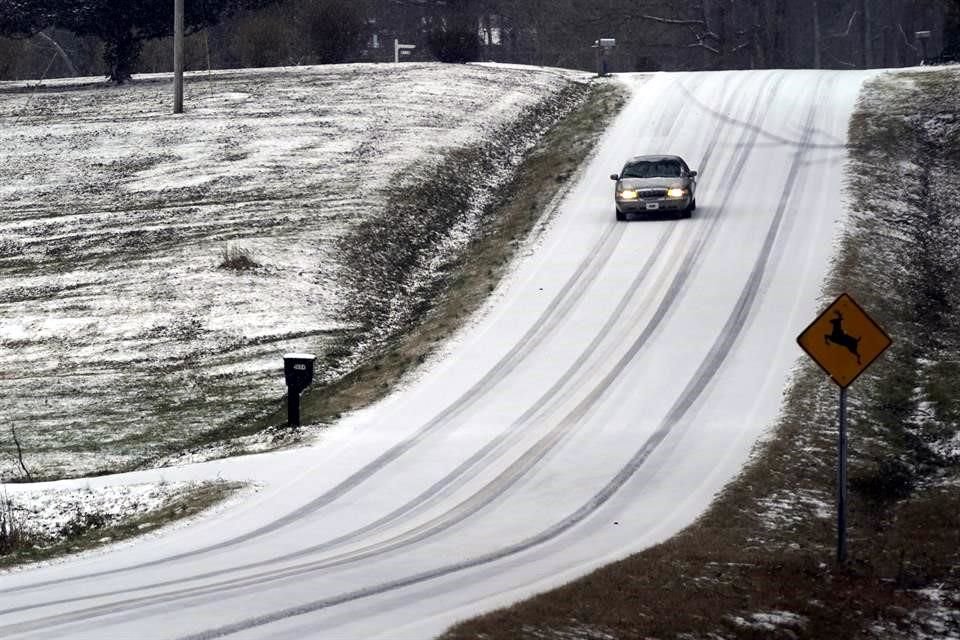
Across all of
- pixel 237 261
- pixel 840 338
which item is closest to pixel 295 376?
pixel 237 261

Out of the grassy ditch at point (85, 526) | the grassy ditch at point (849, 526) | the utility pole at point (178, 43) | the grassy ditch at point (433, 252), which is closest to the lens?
the grassy ditch at point (849, 526)

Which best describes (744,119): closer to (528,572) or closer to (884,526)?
(884,526)

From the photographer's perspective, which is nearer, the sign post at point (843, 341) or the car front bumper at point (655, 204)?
the sign post at point (843, 341)

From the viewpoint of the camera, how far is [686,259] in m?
32.7

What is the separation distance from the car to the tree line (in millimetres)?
26880

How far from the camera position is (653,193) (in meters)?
36.3

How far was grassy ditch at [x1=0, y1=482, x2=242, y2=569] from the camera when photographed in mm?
16844

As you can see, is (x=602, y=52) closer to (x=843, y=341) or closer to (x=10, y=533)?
(x=10, y=533)

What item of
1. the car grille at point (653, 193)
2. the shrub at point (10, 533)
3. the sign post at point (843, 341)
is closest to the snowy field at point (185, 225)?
the shrub at point (10, 533)

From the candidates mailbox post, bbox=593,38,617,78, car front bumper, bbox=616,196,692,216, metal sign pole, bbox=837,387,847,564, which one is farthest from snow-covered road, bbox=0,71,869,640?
mailbox post, bbox=593,38,617,78

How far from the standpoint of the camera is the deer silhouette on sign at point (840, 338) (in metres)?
14.4

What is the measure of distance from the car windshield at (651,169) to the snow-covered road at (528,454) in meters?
1.32

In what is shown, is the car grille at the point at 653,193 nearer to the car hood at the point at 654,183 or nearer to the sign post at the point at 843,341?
the car hood at the point at 654,183

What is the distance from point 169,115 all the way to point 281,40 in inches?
734
